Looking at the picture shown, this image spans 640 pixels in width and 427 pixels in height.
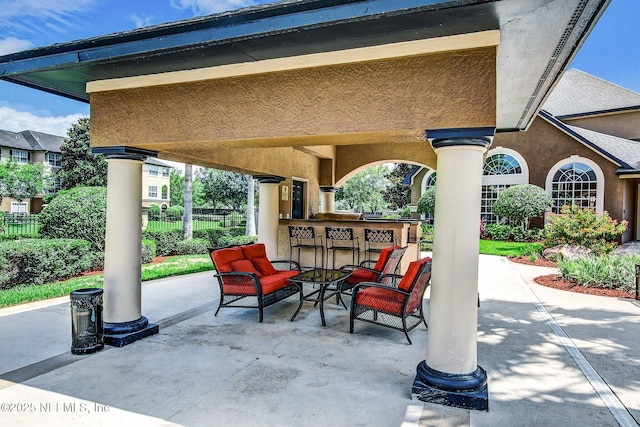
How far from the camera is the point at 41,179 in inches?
1148

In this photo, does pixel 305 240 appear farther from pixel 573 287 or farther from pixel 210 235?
pixel 210 235

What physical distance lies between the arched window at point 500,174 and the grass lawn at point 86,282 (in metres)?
15.3

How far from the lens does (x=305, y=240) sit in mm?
10023

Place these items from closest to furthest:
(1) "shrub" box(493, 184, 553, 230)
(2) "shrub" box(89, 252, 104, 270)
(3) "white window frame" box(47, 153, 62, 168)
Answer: (2) "shrub" box(89, 252, 104, 270) → (1) "shrub" box(493, 184, 553, 230) → (3) "white window frame" box(47, 153, 62, 168)

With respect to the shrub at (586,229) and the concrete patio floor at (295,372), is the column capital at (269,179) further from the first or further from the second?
the shrub at (586,229)

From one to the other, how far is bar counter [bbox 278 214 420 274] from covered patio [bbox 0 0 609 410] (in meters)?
4.52

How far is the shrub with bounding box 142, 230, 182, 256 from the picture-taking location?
545 inches

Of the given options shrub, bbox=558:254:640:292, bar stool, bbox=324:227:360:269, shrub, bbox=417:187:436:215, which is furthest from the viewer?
shrub, bbox=417:187:436:215

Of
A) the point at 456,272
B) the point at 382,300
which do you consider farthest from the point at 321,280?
the point at 456,272

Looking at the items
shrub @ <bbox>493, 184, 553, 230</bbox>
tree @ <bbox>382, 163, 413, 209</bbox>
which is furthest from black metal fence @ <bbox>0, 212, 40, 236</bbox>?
tree @ <bbox>382, 163, 413, 209</bbox>

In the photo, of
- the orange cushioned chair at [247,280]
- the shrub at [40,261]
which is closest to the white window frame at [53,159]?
the shrub at [40,261]

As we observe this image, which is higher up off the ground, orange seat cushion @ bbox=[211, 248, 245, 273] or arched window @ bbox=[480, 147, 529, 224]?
arched window @ bbox=[480, 147, 529, 224]

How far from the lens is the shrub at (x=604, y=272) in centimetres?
895

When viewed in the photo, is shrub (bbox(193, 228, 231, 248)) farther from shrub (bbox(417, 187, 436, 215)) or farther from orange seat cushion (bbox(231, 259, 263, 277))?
shrub (bbox(417, 187, 436, 215))
